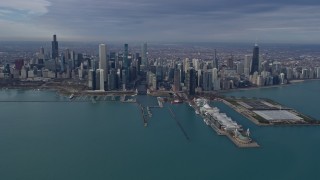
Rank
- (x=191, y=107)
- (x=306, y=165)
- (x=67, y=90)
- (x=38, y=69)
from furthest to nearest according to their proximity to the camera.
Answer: (x=38, y=69) → (x=67, y=90) → (x=191, y=107) → (x=306, y=165)

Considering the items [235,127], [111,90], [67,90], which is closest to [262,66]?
[111,90]

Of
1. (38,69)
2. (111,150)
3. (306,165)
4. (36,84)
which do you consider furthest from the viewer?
(38,69)

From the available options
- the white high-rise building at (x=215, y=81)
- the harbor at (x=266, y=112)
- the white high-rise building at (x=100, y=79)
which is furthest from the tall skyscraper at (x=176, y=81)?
the white high-rise building at (x=100, y=79)

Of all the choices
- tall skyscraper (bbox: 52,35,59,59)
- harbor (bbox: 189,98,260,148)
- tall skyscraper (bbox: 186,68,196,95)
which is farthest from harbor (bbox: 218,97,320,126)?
tall skyscraper (bbox: 52,35,59,59)

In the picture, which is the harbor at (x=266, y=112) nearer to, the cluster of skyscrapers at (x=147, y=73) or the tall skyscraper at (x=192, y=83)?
the tall skyscraper at (x=192, y=83)

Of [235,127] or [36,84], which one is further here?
[36,84]

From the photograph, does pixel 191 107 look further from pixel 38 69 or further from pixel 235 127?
pixel 38 69
